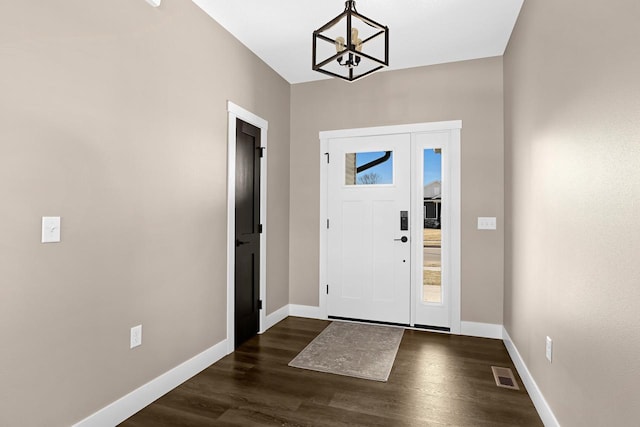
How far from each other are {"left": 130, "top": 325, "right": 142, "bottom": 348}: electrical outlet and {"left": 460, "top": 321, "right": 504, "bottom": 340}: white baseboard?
313cm

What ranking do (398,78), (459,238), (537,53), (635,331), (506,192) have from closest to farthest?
(635,331), (537,53), (506,192), (459,238), (398,78)

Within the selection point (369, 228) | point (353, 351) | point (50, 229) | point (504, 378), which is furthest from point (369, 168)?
point (50, 229)

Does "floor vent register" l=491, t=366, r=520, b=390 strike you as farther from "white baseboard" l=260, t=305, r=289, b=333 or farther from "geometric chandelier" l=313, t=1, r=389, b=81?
"geometric chandelier" l=313, t=1, r=389, b=81

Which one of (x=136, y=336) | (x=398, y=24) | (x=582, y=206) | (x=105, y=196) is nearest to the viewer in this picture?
(x=582, y=206)

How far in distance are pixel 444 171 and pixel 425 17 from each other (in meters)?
1.58

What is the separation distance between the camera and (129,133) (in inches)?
90.7

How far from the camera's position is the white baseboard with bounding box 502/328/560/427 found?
2.12m

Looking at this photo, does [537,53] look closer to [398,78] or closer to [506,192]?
[506,192]

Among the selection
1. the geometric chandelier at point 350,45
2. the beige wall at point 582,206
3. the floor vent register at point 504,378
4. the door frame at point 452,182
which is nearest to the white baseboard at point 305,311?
the door frame at point 452,182


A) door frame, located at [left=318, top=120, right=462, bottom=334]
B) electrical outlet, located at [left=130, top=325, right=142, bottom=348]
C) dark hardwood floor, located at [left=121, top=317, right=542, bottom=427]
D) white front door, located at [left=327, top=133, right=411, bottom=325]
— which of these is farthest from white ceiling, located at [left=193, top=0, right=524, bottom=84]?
dark hardwood floor, located at [left=121, top=317, right=542, bottom=427]

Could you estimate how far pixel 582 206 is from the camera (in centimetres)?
171

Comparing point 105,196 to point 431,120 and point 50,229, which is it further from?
point 431,120

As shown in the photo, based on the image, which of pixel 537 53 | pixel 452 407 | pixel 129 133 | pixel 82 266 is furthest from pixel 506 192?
pixel 82 266

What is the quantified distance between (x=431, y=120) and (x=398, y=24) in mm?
1169
